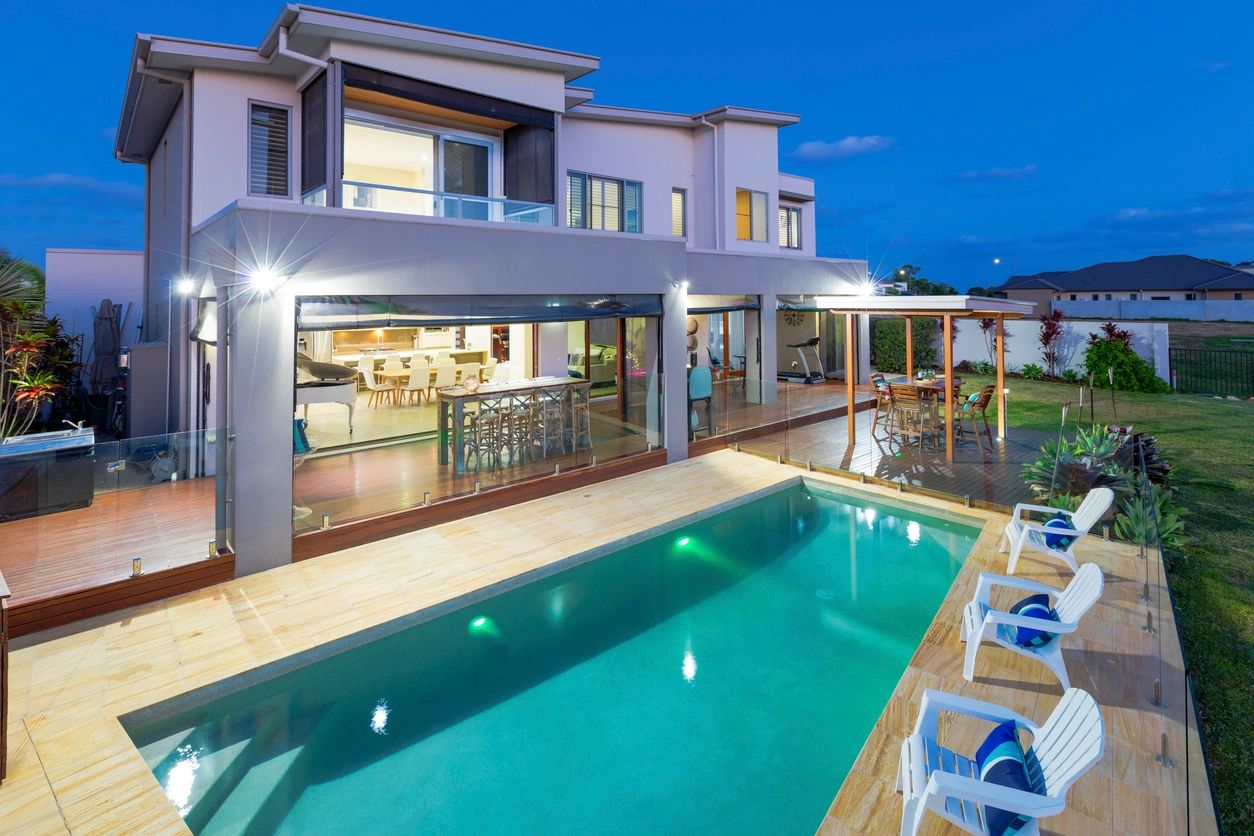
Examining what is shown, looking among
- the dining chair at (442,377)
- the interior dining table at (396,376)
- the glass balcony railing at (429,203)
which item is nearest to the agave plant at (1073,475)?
the glass balcony railing at (429,203)

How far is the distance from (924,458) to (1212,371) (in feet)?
50.7

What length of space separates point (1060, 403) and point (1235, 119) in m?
125

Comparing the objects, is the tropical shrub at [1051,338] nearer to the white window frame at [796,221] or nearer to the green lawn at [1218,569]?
the green lawn at [1218,569]

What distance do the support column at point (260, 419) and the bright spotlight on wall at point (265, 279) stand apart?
7cm

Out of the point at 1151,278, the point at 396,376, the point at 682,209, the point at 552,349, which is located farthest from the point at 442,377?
the point at 1151,278

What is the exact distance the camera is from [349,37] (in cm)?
1080

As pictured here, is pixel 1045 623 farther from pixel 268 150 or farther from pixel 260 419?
pixel 268 150

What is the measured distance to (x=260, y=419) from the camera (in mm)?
7914

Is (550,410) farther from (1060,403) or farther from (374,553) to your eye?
(1060,403)

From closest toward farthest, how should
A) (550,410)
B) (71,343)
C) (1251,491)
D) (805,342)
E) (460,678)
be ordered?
(460,678), (1251,491), (550,410), (71,343), (805,342)

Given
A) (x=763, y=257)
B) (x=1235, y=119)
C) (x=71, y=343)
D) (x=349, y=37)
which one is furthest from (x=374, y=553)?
(x=1235, y=119)

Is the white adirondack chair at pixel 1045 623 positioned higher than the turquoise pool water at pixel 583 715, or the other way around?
the white adirondack chair at pixel 1045 623

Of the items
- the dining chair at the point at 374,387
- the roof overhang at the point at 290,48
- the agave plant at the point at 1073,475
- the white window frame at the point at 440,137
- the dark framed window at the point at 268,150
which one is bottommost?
the agave plant at the point at 1073,475

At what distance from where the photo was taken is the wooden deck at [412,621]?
4.18m
